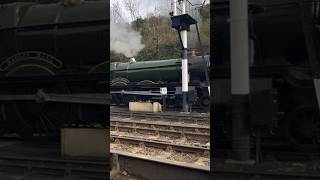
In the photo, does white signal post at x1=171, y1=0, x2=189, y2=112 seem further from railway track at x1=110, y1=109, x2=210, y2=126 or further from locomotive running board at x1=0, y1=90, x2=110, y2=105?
locomotive running board at x1=0, y1=90, x2=110, y2=105

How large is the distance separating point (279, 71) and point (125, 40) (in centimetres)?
94

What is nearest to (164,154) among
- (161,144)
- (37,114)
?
(161,144)

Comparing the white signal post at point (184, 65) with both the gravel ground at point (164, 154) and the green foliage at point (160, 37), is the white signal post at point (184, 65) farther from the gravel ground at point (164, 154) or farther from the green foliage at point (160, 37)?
Answer: the gravel ground at point (164, 154)

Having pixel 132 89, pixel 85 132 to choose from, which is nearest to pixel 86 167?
pixel 85 132

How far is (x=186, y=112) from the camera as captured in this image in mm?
2535

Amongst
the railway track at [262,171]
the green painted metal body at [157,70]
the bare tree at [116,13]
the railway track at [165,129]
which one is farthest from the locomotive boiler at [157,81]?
the railway track at [262,171]

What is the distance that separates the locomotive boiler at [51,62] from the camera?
9.73ft

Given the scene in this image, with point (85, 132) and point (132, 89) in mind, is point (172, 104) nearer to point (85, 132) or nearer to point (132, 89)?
point (132, 89)

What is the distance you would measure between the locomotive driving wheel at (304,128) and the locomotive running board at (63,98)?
119 cm

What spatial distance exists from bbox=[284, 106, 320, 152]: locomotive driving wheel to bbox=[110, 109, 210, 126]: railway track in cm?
47

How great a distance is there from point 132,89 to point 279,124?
980 millimetres

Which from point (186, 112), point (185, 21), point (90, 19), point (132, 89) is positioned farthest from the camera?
point (90, 19)

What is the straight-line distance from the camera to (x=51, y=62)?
320 centimetres

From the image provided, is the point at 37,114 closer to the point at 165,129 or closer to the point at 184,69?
the point at 165,129
